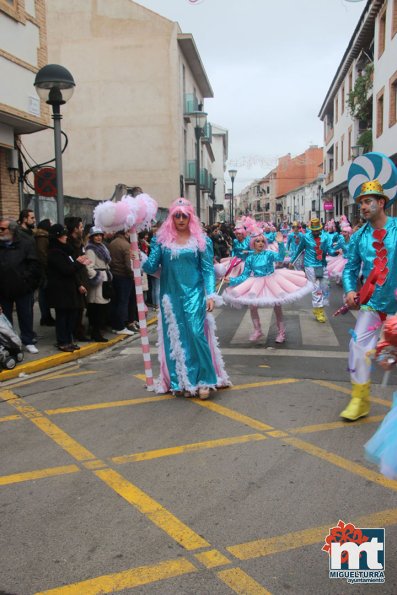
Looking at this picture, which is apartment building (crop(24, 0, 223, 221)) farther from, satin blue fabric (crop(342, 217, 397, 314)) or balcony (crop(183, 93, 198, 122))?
satin blue fabric (crop(342, 217, 397, 314))

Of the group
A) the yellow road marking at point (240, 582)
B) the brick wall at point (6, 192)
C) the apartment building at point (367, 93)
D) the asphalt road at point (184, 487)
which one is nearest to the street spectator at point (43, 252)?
the asphalt road at point (184, 487)

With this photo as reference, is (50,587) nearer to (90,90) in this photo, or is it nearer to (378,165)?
(378,165)

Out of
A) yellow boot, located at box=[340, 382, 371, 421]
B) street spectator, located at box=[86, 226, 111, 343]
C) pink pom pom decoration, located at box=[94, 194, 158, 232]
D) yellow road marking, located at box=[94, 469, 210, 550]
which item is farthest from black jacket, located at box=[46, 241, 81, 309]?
yellow boot, located at box=[340, 382, 371, 421]

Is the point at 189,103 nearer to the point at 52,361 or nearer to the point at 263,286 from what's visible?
the point at 263,286

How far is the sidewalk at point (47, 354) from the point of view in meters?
6.80

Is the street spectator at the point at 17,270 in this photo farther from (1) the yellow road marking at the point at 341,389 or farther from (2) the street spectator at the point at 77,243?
(1) the yellow road marking at the point at 341,389

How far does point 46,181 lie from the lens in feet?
33.7

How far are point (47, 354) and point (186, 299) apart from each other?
2778 mm

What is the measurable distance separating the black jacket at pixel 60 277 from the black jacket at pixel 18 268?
0.19 metres

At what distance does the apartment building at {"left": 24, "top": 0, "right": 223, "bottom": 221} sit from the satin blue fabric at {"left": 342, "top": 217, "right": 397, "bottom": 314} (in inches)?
891

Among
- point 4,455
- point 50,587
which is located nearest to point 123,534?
point 50,587

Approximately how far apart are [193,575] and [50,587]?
69 centimetres

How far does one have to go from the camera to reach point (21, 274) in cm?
712

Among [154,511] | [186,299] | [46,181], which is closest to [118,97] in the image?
[46,181]
